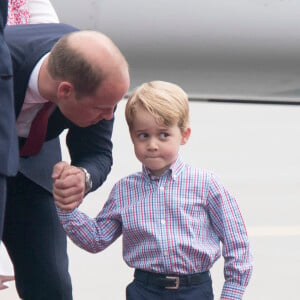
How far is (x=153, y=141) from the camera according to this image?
8.77 ft

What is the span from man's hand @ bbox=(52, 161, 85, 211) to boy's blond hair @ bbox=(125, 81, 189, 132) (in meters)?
0.22

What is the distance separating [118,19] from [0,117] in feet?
6.95

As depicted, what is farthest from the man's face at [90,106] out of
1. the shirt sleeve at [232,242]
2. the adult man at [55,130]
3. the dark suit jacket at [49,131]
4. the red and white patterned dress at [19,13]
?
the red and white patterned dress at [19,13]

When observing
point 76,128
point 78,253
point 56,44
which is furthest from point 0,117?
point 78,253

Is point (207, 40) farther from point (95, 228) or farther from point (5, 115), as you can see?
point (5, 115)

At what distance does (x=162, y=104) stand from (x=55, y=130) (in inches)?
10.4

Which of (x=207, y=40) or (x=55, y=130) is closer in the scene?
(x=55, y=130)

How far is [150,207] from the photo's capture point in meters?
2.69

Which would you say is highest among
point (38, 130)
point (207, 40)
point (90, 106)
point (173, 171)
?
point (90, 106)

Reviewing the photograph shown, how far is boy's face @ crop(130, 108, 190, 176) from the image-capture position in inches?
105

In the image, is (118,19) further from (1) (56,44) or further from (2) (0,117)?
(2) (0,117)

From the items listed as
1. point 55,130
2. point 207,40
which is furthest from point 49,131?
point 207,40

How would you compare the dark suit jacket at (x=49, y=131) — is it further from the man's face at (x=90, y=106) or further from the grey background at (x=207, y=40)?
the grey background at (x=207, y=40)

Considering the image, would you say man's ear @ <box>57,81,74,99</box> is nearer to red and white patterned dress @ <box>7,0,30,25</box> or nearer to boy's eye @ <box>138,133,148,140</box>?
boy's eye @ <box>138,133,148,140</box>
